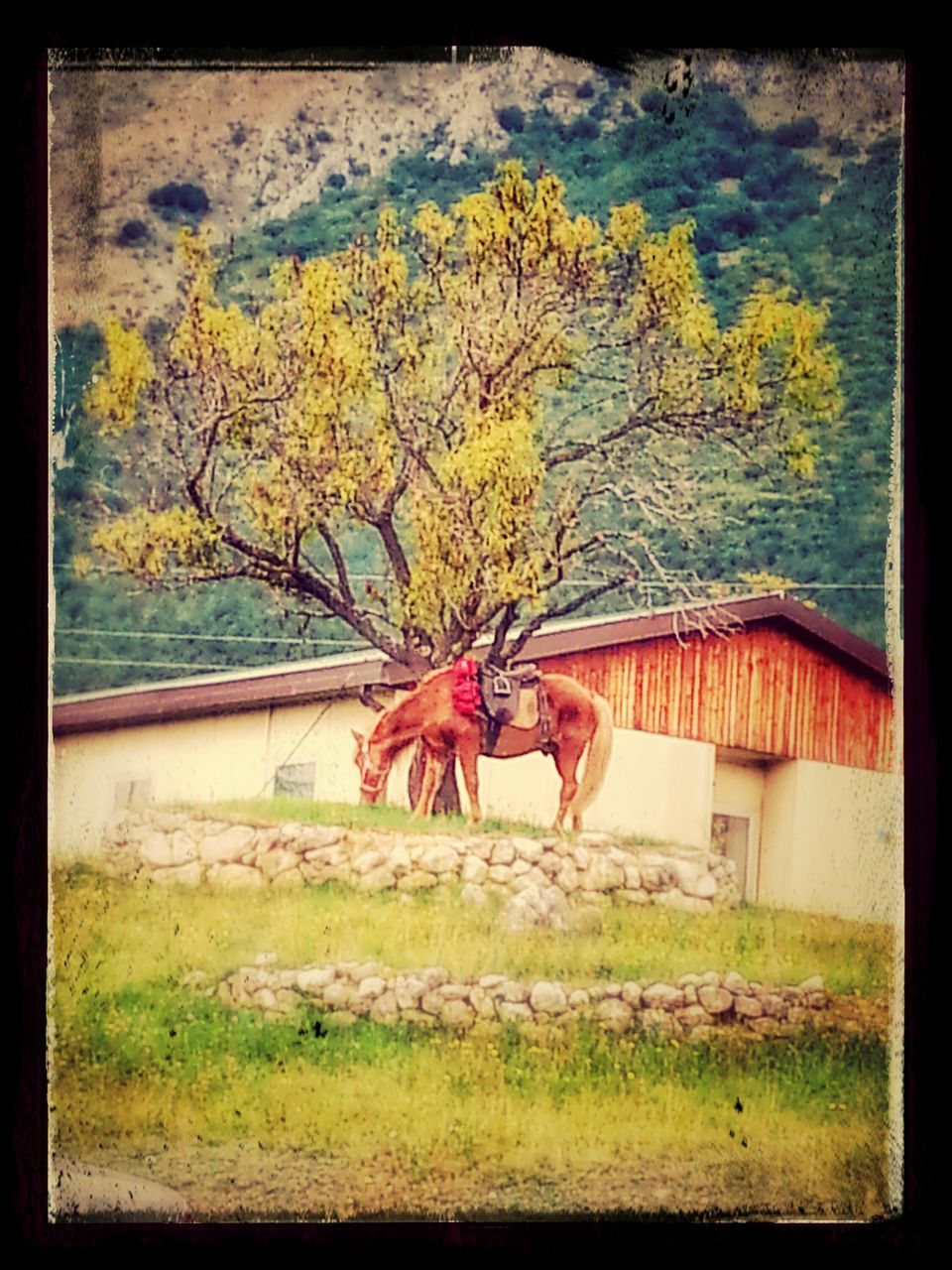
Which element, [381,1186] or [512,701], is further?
[512,701]

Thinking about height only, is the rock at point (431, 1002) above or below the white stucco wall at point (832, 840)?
below

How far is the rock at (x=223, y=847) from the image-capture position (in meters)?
2.76

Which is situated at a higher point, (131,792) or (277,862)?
(131,792)

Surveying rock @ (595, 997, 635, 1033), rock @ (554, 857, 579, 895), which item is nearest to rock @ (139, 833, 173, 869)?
rock @ (554, 857, 579, 895)

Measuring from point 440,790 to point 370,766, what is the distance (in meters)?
0.14

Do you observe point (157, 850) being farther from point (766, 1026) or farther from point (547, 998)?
point (766, 1026)

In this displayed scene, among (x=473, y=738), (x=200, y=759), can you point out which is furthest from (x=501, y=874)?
(x=200, y=759)

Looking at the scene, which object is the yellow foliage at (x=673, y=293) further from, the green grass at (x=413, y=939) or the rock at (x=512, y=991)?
the rock at (x=512, y=991)

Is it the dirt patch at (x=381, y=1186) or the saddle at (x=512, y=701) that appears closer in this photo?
the dirt patch at (x=381, y=1186)

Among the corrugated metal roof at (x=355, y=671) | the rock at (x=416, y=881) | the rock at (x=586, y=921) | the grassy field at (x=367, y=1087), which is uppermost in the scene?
the corrugated metal roof at (x=355, y=671)

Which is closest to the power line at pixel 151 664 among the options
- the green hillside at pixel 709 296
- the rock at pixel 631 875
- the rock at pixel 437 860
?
the green hillside at pixel 709 296

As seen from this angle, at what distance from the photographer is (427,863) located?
2783 mm

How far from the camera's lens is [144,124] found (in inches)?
108
